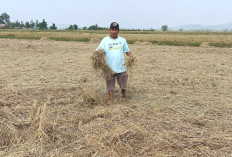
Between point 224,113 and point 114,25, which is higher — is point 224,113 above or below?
below

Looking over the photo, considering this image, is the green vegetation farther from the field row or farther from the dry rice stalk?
the dry rice stalk

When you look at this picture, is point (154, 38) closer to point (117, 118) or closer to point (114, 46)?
point (114, 46)

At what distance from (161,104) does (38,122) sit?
2.48 metres

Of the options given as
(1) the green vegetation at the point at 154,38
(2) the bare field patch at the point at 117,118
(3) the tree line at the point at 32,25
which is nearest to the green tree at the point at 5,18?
(3) the tree line at the point at 32,25

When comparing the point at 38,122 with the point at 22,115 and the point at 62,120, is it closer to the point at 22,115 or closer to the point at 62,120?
the point at 62,120

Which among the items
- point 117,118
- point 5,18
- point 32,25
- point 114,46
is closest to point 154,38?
point 114,46

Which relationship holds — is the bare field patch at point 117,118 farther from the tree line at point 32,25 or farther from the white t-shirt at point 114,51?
the tree line at point 32,25

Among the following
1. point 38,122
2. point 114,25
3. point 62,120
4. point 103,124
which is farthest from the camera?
point 114,25

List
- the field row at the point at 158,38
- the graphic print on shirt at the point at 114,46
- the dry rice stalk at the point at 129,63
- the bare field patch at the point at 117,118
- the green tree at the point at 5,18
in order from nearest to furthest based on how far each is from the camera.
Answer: the bare field patch at the point at 117,118
the graphic print on shirt at the point at 114,46
the dry rice stalk at the point at 129,63
the field row at the point at 158,38
the green tree at the point at 5,18

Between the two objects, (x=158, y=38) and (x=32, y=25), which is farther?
(x=32, y=25)

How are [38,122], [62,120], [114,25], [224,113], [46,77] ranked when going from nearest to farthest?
[38,122], [62,120], [224,113], [114,25], [46,77]

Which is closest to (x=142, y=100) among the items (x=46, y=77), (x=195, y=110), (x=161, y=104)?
(x=161, y=104)

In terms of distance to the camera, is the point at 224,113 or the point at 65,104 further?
the point at 65,104

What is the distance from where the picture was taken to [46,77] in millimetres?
7289
